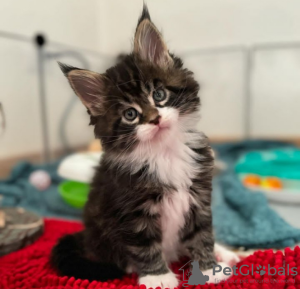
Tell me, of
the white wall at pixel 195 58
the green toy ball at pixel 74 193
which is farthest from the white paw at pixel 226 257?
the white wall at pixel 195 58

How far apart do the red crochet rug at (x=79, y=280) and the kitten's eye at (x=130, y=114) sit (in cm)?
44

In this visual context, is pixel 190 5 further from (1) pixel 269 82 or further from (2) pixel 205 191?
(2) pixel 205 191

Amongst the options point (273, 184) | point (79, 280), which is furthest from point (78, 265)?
point (273, 184)

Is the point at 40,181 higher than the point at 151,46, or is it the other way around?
the point at 151,46

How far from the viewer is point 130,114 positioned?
2.85 feet

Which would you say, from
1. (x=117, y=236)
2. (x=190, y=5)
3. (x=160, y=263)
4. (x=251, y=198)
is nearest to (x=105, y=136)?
(x=117, y=236)

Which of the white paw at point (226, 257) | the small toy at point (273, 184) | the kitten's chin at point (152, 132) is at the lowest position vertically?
the white paw at point (226, 257)

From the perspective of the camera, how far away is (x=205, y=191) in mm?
956

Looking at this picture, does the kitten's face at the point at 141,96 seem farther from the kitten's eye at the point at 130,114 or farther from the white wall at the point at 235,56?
the white wall at the point at 235,56

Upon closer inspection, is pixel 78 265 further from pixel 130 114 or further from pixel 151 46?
pixel 151 46

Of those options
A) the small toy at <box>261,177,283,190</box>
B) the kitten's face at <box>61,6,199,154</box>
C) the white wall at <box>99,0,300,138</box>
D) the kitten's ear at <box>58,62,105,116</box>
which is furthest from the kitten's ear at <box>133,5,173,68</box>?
the white wall at <box>99,0,300,138</box>

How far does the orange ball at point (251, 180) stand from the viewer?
197cm

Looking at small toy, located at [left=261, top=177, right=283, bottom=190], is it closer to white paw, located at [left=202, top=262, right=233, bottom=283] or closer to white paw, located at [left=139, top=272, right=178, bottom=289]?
white paw, located at [left=202, top=262, right=233, bottom=283]

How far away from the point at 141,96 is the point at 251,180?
1346 millimetres
